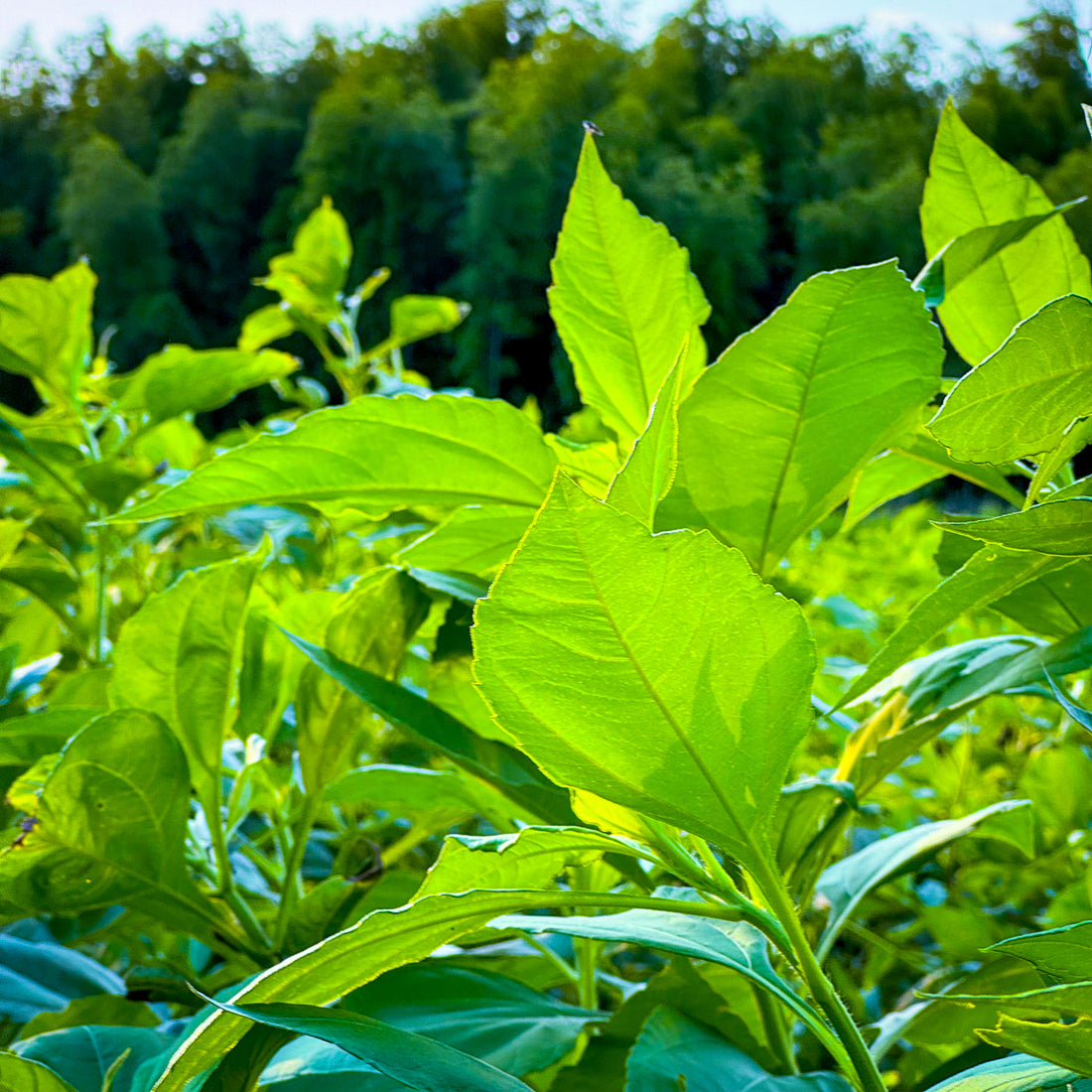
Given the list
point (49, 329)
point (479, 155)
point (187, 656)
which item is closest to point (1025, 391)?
point (187, 656)

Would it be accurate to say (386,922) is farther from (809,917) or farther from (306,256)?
(306,256)

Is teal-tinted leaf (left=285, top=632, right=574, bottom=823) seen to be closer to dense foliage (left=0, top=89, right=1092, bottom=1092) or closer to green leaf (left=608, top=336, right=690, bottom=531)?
dense foliage (left=0, top=89, right=1092, bottom=1092)

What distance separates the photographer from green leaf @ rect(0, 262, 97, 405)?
0.77 metres

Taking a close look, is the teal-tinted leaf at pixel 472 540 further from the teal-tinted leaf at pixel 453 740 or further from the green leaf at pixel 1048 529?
the green leaf at pixel 1048 529

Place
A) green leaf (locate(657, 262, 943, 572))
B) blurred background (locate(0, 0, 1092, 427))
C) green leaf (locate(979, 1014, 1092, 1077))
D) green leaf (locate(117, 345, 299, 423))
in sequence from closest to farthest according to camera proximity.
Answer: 1. green leaf (locate(979, 1014, 1092, 1077))
2. green leaf (locate(657, 262, 943, 572))
3. green leaf (locate(117, 345, 299, 423))
4. blurred background (locate(0, 0, 1092, 427))

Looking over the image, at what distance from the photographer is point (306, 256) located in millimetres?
994

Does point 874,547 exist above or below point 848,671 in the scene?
below

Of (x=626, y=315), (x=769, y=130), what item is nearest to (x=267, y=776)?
(x=626, y=315)

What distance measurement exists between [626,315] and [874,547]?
2174 mm

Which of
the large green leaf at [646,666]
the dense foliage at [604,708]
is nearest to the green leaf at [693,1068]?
the dense foliage at [604,708]

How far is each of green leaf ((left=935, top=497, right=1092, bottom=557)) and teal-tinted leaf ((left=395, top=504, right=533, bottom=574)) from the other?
0.20 m

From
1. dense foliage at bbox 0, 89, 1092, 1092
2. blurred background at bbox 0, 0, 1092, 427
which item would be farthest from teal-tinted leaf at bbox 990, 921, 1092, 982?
blurred background at bbox 0, 0, 1092, 427

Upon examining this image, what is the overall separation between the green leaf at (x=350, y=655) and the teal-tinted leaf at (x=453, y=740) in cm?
4

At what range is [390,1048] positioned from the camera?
0.27 meters
